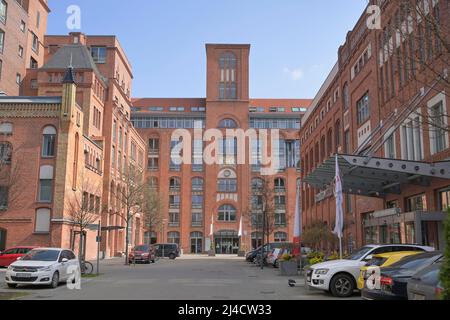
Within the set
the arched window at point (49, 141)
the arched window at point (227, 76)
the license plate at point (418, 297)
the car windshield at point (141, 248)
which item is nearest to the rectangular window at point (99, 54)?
the arched window at point (49, 141)

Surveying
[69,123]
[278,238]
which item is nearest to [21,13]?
[69,123]

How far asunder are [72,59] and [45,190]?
1946cm

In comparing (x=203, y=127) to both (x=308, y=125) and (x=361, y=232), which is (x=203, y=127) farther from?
(x=361, y=232)

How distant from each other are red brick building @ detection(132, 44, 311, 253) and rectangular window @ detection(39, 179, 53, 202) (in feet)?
135

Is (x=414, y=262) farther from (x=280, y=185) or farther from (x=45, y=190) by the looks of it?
(x=280, y=185)

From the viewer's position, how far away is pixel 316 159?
51.2m

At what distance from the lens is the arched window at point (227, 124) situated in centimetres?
8512

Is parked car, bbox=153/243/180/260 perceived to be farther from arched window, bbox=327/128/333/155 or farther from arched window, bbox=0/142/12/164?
arched window, bbox=0/142/12/164

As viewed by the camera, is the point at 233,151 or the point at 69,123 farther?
the point at 233,151

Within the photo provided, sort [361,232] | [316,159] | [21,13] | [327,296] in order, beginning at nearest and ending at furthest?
[327,296]
[361,232]
[316,159]
[21,13]

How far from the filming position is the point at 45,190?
129ft

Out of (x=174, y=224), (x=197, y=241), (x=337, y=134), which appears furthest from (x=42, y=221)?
(x=197, y=241)

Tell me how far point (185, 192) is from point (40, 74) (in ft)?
122

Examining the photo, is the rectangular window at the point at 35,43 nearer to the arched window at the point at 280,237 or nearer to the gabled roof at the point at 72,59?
the gabled roof at the point at 72,59
